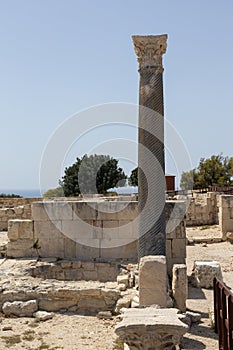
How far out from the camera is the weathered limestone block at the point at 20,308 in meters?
6.83

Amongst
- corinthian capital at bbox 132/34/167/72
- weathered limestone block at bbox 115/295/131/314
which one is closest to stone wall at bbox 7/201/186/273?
weathered limestone block at bbox 115/295/131/314

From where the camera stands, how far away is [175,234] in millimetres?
9023

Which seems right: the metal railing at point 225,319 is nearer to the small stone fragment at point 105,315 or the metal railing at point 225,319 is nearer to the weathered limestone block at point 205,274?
the small stone fragment at point 105,315

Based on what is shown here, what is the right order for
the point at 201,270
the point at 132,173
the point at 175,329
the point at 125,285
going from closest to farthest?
the point at 175,329
the point at 125,285
the point at 201,270
the point at 132,173

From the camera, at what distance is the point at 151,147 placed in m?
7.65

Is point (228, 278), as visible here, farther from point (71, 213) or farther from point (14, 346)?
point (14, 346)

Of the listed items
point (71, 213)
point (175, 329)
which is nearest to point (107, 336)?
point (175, 329)

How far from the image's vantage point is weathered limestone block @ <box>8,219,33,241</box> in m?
9.73

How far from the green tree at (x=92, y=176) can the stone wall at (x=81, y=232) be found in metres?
32.0

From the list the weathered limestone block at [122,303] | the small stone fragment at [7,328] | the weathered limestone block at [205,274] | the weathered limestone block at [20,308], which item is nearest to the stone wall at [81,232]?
the weathered limestone block at [205,274]

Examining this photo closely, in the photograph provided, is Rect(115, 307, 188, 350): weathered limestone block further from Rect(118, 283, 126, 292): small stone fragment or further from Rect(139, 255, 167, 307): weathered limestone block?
Rect(118, 283, 126, 292): small stone fragment

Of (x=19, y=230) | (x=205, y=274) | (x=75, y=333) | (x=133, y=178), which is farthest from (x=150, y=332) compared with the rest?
(x=133, y=178)

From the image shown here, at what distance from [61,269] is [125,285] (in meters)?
2.09

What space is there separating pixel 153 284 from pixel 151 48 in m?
4.18
